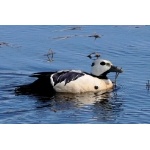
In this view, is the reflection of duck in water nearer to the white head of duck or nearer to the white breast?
the white breast

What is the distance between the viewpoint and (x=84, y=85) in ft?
36.1

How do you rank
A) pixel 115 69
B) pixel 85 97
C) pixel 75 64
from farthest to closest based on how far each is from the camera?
pixel 75 64, pixel 115 69, pixel 85 97

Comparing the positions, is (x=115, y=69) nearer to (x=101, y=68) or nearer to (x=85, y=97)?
(x=101, y=68)

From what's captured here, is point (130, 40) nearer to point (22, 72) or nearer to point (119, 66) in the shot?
point (119, 66)

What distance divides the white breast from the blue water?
0.58ft

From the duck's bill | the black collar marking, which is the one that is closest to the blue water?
the duck's bill

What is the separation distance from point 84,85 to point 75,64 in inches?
28.8

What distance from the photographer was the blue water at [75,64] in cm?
964

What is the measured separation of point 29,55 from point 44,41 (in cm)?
42

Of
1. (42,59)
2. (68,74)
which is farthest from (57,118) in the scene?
(42,59)

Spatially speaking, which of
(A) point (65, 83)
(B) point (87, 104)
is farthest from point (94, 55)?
(B) point (87, 104)

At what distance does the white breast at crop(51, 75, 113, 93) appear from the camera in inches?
429

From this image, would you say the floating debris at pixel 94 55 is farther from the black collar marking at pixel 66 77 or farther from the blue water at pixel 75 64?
the black collar marking at pixel 66 77

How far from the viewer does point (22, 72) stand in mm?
11422
